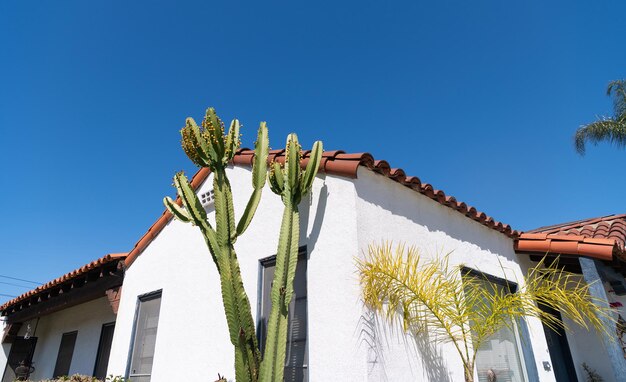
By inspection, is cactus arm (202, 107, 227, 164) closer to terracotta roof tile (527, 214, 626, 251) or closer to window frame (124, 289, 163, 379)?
window frame (124, 289, 163, 379)

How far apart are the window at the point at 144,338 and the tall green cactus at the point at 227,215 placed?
3.03 m

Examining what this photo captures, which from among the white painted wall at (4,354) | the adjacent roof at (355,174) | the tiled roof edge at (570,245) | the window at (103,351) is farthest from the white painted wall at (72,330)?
the tiled roof edge at (570,245)

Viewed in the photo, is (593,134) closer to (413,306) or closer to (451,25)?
(451,25)

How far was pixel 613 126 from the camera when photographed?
15.7 m

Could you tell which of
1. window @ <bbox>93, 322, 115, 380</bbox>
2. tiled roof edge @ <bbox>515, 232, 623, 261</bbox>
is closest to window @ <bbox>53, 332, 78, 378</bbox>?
window @ <bbox>93, 322, 115, 380</bbox>

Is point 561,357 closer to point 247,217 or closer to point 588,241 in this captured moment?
point 588,241

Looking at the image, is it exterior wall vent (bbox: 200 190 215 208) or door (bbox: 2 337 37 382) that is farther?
door (bbox: 2 337 37 382)

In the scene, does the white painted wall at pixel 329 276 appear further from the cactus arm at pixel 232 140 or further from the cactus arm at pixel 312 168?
the cactus arm at pixel 232 140

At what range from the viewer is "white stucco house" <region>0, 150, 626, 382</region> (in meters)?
4.14

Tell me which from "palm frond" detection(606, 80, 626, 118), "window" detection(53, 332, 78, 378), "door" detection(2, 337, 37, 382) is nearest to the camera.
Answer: "window" detection(53, 332, 78, 378)

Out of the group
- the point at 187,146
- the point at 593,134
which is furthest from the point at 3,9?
the point at 593,134

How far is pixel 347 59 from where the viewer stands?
9758 mm

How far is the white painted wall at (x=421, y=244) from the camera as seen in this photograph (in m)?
4.04

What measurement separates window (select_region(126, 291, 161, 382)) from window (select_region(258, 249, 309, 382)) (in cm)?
293
